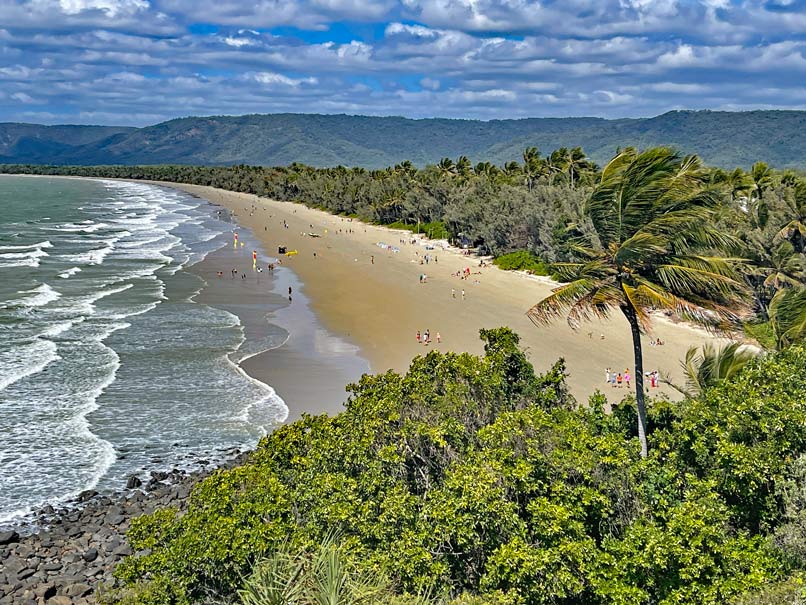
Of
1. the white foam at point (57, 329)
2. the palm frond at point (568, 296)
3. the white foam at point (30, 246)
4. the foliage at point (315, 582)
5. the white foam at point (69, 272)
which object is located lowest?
the white foam at point (57, 329)

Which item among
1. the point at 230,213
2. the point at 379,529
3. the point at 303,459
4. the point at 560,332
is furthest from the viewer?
the point at 230,213

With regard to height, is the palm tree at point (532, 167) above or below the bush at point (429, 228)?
above

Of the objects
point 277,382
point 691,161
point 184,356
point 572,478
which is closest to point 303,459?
point 572,478

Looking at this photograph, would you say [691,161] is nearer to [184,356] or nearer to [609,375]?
[609,375]

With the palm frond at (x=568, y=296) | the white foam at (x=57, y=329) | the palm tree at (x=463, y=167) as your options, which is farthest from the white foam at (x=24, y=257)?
the palm tree at (x=463, y=167)

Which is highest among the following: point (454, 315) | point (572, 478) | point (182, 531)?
point (572, 478)

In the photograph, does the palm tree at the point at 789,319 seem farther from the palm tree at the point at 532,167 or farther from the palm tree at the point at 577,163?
the palm tree at the point at 532,167

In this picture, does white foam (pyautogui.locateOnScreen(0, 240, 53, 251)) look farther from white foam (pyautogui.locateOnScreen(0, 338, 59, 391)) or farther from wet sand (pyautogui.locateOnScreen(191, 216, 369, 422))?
white foam (pyautogui.locateOnScreen(0, 338, 59, 391))

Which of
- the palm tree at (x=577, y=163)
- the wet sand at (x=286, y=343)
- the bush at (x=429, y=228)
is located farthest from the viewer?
the bush at (x=429, y=228)
